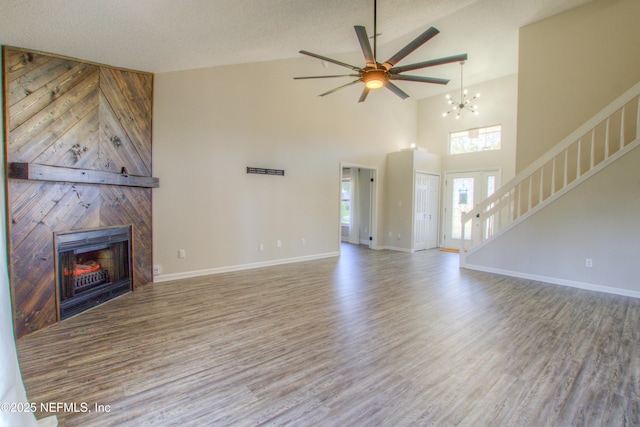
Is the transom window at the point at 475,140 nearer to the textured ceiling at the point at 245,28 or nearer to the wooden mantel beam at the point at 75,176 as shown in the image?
the textured ceiling at the point at 245,28

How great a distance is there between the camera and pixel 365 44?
2.95 m

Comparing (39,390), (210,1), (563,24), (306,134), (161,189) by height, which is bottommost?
(39,390)

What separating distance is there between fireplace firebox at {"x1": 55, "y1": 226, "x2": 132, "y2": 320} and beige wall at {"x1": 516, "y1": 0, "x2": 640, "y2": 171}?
7.19m

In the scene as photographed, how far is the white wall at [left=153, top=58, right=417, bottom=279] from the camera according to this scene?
4707 mm

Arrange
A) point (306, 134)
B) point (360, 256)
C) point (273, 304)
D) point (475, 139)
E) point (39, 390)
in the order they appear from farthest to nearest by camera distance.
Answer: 1. point (475, 139)
2. point (360, 256)
3. point (306, 134)
4. point (273, 304)
5. point (39, 390)

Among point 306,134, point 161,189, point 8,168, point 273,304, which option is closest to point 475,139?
point 306,134

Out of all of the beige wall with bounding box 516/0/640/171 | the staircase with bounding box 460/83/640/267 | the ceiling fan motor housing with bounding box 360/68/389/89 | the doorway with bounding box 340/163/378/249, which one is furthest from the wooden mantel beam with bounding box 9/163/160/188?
the beige wall with bounding box 516/0/640/171

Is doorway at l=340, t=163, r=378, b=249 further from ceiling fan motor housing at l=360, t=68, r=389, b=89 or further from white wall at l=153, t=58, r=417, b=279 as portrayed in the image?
ceiling fan motor housing at l=360, t=68, r=389, b=89

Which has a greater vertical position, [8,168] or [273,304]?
[8,168]

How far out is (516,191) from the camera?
→ 5730 millimetres

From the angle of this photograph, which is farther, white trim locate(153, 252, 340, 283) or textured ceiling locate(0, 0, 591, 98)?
white trim locate(153, 252, 340, 283)

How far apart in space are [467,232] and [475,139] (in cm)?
250

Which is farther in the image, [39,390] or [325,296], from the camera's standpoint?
[325,296]

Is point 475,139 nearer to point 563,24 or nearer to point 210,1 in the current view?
point 563,24
